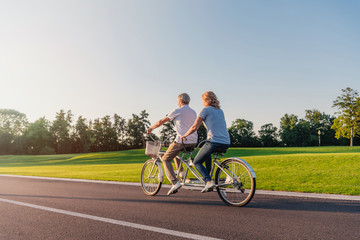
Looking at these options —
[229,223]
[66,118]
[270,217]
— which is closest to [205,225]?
[229,223]

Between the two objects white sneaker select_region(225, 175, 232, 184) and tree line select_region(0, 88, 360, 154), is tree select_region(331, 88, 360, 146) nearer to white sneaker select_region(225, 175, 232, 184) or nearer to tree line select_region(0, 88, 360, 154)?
tree line select_region(0, 88, 360, 154)

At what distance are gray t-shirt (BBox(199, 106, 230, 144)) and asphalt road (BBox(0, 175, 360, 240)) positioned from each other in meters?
1.33

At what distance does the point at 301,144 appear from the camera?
3455 inches

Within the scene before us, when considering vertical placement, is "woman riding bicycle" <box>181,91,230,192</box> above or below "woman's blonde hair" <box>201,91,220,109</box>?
below

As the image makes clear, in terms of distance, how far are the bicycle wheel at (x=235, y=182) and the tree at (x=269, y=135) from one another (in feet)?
279

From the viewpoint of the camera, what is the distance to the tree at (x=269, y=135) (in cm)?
8806

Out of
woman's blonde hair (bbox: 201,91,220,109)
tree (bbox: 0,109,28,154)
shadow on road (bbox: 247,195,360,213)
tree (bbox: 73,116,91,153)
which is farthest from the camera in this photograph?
tree (bbox: 73,116,91,153)

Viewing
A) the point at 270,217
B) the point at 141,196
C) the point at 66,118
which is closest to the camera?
the point at 270,217

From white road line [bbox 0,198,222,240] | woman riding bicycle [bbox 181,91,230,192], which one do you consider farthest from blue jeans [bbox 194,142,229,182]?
white road line [bbox 0,198,222,240]

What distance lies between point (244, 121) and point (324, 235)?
98.2 metres

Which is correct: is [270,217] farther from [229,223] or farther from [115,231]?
[115,231]

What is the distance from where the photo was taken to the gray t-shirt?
5645mm

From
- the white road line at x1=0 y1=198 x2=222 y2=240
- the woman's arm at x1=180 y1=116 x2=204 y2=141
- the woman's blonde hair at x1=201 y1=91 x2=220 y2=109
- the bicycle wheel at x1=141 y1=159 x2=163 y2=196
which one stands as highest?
the woman's blonde hair at x1=201 y1=91 x2=220 y2=109

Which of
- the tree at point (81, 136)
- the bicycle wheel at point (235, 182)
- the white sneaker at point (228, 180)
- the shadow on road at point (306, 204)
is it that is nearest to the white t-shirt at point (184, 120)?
the bicycle wheel at point (235, 182)
